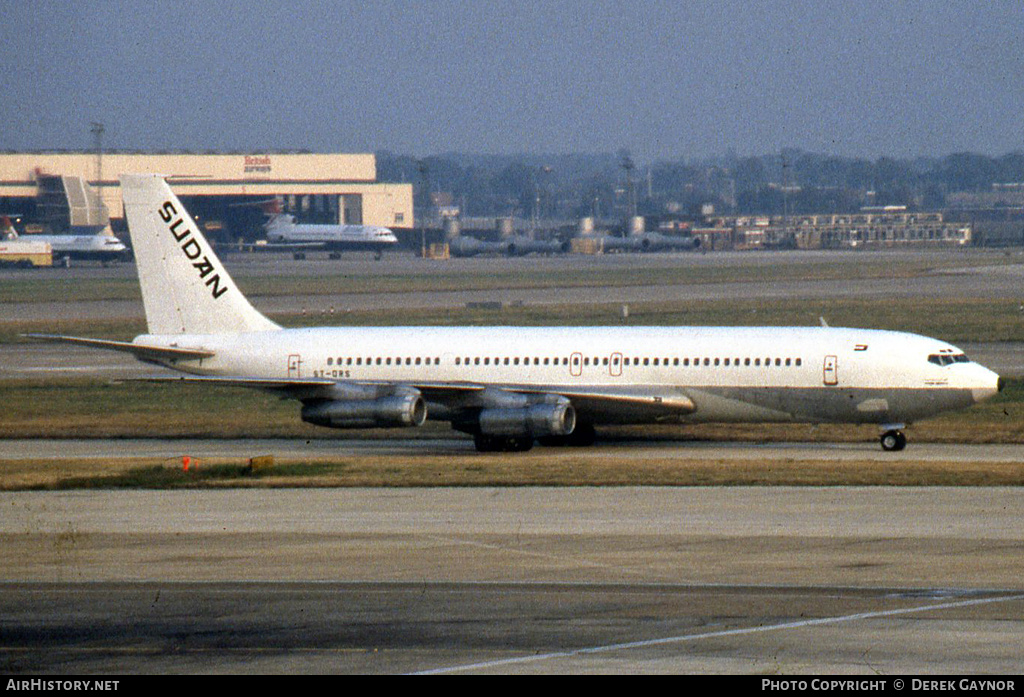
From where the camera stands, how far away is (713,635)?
22297 millimetres

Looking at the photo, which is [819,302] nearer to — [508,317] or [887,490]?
[508,317]

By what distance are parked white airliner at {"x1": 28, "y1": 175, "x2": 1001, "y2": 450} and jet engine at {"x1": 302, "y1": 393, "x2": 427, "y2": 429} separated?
1.7 inches

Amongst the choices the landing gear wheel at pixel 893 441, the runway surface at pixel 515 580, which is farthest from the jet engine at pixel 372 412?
the landing gear wheel at pixel 893 441

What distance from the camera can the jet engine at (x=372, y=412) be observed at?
46562 mm

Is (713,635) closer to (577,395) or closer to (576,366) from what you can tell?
(577,395)

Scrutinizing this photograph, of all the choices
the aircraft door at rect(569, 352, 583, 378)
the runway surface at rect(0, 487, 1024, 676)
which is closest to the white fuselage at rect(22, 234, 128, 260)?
the aircraft door at rect(569, 352, 583, 378)

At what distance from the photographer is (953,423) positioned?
5247 cm

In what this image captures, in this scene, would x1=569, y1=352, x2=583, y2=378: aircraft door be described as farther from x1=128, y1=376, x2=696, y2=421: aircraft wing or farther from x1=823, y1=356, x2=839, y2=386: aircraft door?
x1=823, y1=356, x2=839, y2=386: aircraft door

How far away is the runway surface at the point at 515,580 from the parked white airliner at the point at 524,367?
8.91 metres

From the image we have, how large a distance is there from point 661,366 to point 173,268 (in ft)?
54.0

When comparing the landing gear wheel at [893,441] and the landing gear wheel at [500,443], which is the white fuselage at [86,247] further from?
the landing gear wheel at [893,441]

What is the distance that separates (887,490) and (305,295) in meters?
89.8

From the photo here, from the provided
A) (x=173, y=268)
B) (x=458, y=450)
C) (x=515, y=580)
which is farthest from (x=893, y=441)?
(x=173, y=268)

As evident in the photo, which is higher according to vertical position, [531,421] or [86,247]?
[531,421]
